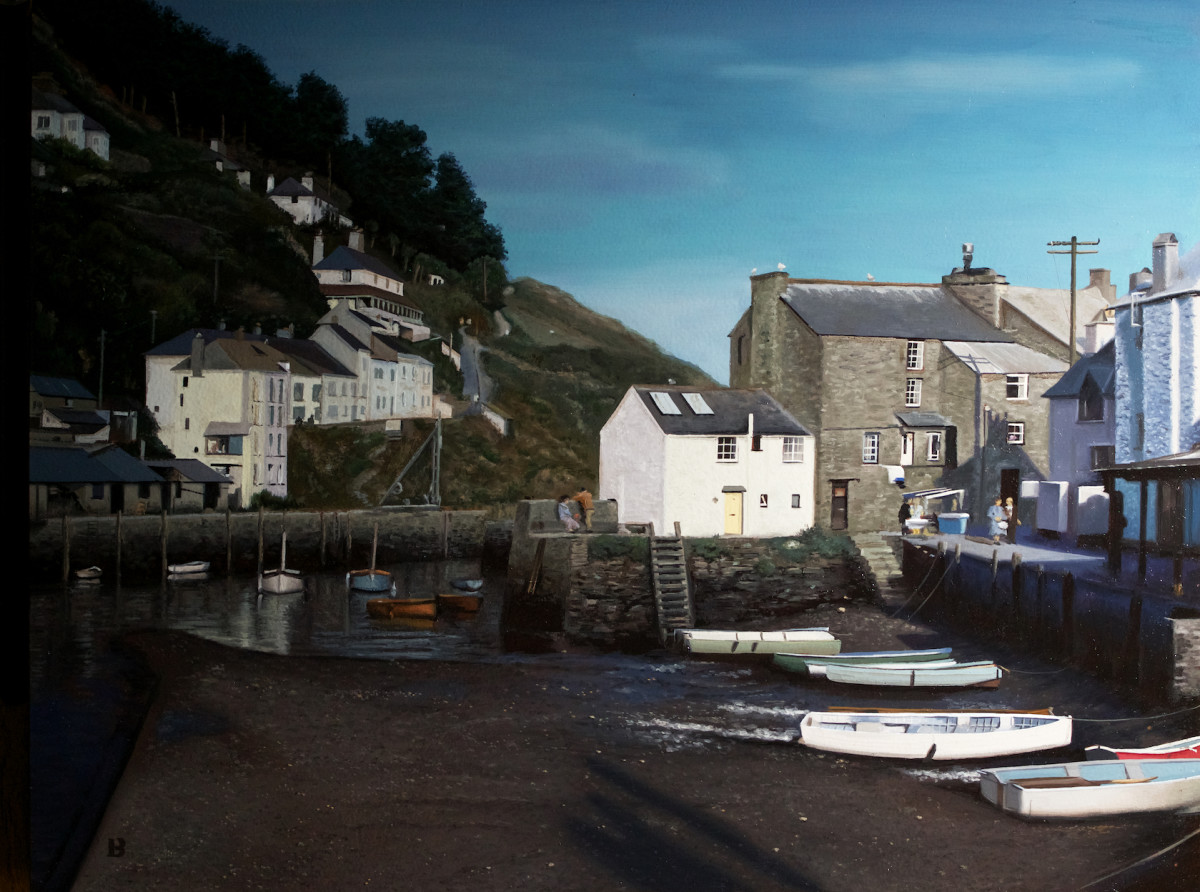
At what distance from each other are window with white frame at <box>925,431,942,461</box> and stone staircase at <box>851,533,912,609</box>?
2.58ft

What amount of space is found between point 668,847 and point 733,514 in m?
4.49

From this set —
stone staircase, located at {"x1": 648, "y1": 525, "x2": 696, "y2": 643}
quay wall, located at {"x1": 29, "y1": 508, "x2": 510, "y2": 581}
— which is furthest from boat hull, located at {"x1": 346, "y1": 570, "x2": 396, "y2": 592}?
stone staircase, located at {"x1": 648, "y1": 525, "x2": 696, "y2": 643}

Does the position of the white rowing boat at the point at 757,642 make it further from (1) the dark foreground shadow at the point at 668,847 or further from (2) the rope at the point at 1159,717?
(1) the dark foreground shadow at the point at 668,847

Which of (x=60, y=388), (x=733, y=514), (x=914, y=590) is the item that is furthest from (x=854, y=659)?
(x=60, y=388)

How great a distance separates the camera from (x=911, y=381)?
7.84 metres

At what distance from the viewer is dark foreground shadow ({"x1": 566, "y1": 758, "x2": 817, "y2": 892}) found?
165 inches

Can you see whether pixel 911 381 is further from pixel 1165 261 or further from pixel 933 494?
pixel 1165 261

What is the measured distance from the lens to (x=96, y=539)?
18.2 ft

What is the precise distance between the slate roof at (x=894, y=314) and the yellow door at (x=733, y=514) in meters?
1.71

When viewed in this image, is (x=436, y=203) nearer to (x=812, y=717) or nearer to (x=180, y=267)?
(x=180, y=267)

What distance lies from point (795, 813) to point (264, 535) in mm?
3875

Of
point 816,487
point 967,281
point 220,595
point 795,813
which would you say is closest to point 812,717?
point 795,813

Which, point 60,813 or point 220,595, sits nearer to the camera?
point 60,813

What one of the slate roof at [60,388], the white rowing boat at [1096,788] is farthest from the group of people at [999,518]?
the slate roof at [60,388]
